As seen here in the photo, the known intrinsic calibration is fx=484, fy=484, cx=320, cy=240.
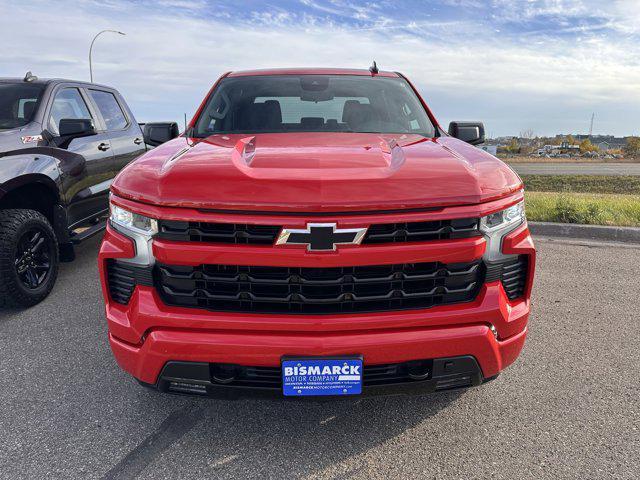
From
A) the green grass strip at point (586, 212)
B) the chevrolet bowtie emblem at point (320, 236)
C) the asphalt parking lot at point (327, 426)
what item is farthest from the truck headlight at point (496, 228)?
the green grass strip at point (586, 212)

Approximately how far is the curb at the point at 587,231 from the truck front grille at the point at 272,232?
5.29 metres

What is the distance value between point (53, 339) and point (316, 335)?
2.41 m

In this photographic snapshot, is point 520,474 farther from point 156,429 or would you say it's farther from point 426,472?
point 156,429

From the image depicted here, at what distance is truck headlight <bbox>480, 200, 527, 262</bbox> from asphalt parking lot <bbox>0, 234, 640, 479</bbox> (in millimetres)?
865

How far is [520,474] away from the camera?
6.95ft

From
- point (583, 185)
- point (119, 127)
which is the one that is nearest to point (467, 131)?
point (119, 127)

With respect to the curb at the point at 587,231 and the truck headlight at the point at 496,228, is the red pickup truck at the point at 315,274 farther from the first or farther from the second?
the curb at the point at 587,231

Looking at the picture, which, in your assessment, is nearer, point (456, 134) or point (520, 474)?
point (520, 474)

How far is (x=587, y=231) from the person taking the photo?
655cm

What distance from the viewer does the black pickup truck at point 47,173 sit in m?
3.83

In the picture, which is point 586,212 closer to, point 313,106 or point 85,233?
point 313,106

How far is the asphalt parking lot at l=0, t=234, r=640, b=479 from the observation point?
216 centimetres

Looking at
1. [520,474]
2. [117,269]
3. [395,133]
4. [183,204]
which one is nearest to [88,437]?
[117,269]

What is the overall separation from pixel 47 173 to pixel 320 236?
11.1 ft
